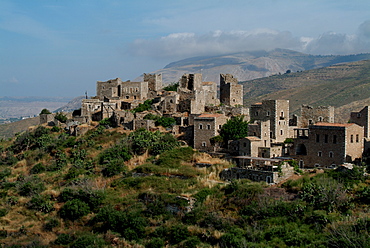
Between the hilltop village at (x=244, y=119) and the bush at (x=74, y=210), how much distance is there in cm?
897

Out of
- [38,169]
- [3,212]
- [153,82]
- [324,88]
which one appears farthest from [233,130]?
[324,88]

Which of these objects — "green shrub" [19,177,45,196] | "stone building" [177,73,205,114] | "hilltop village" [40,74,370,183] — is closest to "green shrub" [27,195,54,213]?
"green shrub" [19,177,45,196]

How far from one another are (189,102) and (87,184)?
46.5 ft

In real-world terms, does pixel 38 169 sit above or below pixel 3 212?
above

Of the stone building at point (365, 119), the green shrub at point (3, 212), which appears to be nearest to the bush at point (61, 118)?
the green shrub at point (3, 212)

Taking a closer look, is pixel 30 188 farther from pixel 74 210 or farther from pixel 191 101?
pixel 191 101

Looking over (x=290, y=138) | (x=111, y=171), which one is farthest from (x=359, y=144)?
(x=111, y=171)

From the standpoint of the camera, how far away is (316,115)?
34.9 m

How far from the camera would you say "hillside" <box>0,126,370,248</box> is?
22266 millimetres

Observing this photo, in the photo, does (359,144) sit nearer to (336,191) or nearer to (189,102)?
(336,191)

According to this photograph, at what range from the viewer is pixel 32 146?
44.2 m

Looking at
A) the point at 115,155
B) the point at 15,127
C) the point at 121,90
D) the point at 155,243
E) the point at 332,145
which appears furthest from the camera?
the point at 15,127

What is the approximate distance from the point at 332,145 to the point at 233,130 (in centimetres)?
761

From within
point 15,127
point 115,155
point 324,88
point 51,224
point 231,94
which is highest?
point 324,88
